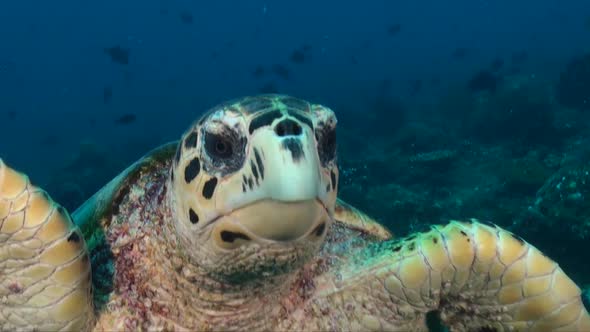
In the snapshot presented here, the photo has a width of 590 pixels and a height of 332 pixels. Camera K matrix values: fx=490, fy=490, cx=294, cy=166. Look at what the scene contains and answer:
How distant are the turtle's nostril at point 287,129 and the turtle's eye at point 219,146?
170 mm

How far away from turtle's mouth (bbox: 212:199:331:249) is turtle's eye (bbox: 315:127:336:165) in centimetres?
16

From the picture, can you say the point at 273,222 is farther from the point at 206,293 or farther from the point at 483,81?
the point at 483,81

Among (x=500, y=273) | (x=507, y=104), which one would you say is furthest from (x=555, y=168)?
(x=500, y=273)

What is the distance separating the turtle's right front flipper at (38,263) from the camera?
1.50m

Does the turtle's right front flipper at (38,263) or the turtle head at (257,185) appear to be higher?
the turtle head at (257,185)

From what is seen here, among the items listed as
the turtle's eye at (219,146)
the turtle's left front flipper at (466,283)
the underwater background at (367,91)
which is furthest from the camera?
the underwater background at (367,91)

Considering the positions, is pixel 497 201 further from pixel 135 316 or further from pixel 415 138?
pixel 135 316

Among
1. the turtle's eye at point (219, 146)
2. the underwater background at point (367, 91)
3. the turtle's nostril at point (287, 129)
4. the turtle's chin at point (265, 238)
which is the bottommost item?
the underwater background at point (367, 91)

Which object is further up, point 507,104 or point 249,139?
point 249,139

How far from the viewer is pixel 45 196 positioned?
5.10 feet

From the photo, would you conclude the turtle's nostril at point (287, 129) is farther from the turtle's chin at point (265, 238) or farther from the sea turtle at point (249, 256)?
the turtle's chin at point (265, 238)

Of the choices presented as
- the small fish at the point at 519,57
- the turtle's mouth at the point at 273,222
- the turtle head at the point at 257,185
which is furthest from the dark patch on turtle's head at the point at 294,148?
the small fish at the point at 519,57

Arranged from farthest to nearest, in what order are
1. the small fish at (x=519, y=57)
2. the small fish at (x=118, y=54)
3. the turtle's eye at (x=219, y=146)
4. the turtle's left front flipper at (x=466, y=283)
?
the small fish at (x=519, y=57), the small fish at (x=118, y=54), the turtle's left front flipper at (x=466, y=283), the turtle's eye at (x=219, y=146)

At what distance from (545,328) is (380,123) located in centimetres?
1709
